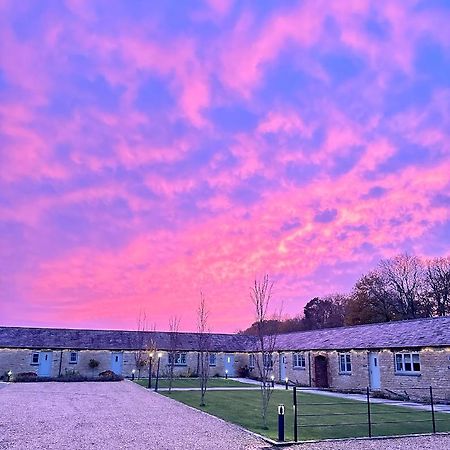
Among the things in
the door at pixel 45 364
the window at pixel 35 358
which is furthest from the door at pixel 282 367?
the window at pixel 35 358

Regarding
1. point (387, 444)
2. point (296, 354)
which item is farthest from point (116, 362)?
point (387, 444)

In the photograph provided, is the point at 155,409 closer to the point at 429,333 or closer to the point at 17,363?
the point at 429,333

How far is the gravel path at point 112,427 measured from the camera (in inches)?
440

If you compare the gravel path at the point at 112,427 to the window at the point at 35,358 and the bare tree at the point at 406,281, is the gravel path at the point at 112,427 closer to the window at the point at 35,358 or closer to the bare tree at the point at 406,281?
the window at the point at 35,358

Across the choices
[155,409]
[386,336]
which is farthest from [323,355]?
[155,409]

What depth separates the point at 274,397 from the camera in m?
24.1

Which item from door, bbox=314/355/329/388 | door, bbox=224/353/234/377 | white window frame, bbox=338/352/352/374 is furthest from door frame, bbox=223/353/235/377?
white window frame, bbox=338/352/352/374

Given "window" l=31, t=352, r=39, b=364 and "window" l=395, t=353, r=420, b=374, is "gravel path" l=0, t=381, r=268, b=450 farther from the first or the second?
Answer: "window" l=31, t=352, r=39, b=364

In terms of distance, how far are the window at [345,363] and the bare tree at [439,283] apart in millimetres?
28047

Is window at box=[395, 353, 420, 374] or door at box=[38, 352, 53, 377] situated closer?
window at box=[395, 353, 420, 374]

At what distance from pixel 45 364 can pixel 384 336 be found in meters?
27.3

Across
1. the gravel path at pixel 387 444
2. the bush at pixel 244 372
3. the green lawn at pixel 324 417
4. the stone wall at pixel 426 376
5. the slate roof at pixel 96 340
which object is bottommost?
the bush at pixel 244 372

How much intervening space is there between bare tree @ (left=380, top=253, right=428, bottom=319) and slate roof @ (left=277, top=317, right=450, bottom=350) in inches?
931

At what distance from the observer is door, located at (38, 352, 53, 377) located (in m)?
38.2
